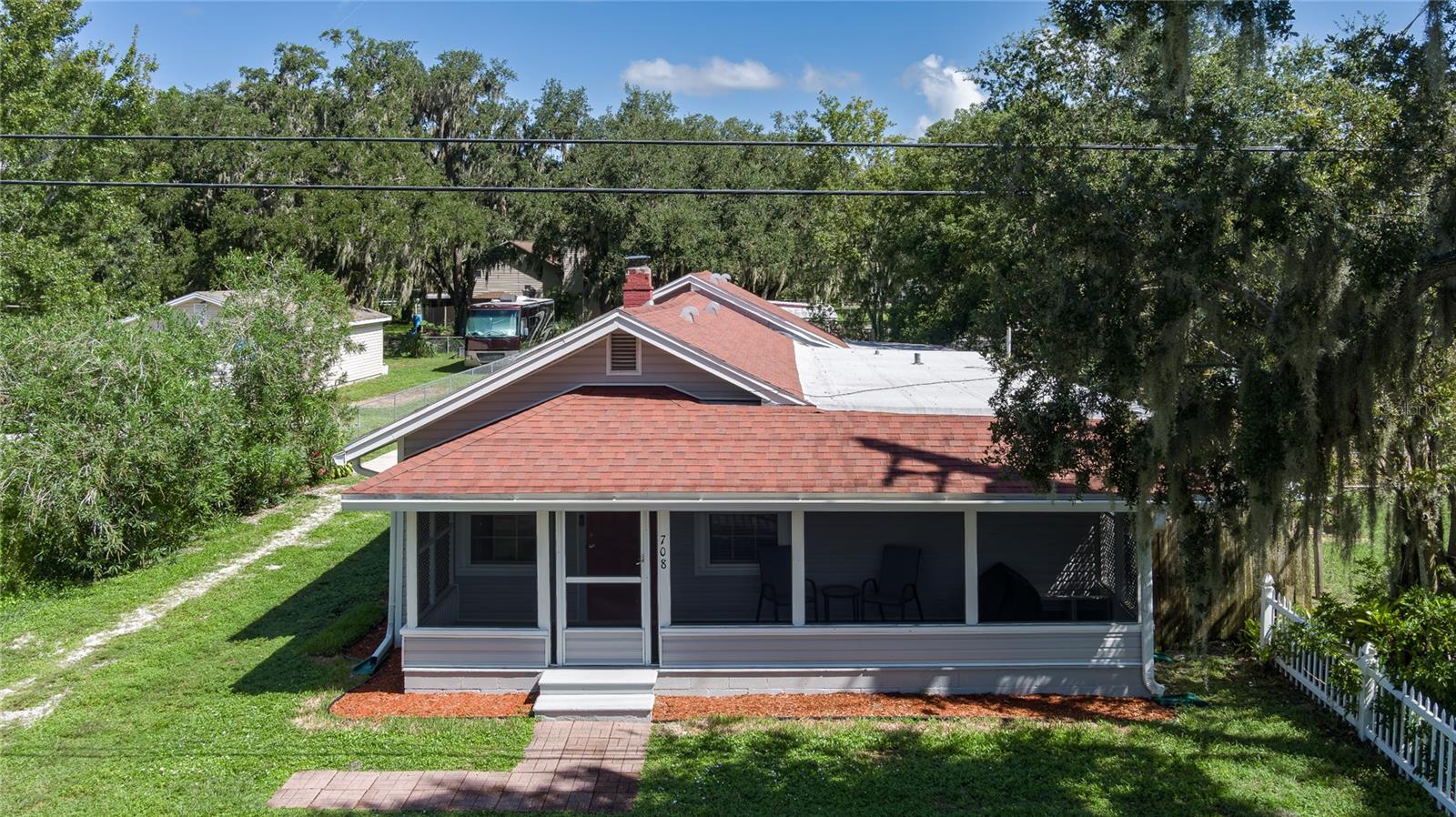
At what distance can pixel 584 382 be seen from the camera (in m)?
13.4

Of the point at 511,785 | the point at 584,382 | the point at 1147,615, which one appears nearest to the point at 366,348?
the point at 584,382

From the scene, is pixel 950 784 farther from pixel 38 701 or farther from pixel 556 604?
pixel 38 701

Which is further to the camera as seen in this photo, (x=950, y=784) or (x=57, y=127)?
(x=57, y=127)

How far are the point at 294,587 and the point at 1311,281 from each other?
13.4m

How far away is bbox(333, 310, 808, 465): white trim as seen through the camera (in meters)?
12.7

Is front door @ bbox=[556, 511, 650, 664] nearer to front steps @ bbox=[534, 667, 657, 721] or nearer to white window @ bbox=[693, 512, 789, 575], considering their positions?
front steps @ bbox=[534, 667, 657, 721]

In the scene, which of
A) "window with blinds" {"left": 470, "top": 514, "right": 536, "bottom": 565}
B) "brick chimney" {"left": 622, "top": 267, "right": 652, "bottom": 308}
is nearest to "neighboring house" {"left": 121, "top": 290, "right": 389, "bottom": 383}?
"brick chimney" {"left": 622, "top": 267, "right": 652, "bottom": 308}

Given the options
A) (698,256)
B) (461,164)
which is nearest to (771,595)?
(698,256)

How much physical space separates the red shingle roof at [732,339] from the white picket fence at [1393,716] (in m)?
6.16

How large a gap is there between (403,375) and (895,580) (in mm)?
29225

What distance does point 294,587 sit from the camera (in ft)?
52.3

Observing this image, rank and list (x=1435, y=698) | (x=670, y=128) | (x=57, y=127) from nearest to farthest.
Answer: (x=1435, y=698)
(x=57, y=127)
(x=670, y=128)

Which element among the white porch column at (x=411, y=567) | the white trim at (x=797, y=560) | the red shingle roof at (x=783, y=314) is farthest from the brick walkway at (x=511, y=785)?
the red shingle roof at (x=783, y=314)

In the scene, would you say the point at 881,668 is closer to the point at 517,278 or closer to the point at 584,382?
the point at 584,382
